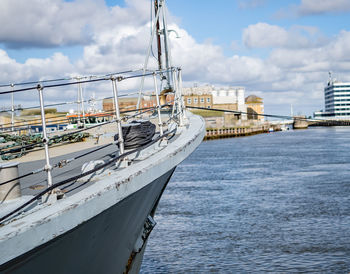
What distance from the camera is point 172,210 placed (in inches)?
682

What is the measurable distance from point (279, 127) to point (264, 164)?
265ft

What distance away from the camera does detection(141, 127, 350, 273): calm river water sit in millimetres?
11727

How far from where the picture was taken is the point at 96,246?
3996mm

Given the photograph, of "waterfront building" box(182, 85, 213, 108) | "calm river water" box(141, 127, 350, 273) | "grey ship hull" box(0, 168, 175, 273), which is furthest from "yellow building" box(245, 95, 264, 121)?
"grey ship hull" box(0, 168, 175, 273)

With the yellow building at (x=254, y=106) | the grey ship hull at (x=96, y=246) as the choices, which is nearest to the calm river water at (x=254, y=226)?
the grey ship hull at (x=96, y=246)

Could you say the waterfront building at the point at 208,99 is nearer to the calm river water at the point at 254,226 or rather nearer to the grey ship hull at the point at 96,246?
the calm river water at the point at 254,226

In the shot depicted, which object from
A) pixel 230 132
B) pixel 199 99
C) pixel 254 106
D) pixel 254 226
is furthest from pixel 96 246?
pixel 254 106

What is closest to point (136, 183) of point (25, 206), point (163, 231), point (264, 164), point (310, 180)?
point (25, 206)

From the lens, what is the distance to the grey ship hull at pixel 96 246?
315cm

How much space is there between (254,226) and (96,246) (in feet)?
37.2

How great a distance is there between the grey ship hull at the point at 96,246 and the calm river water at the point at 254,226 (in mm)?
6595

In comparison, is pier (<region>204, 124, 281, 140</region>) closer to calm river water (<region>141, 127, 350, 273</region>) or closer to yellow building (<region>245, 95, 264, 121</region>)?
yellow building (<region>245, 95, 264, 121</region>)

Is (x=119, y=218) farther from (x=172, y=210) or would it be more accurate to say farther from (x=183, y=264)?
(x=172, y=210)

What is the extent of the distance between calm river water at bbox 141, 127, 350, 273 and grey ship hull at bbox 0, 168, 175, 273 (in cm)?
659
